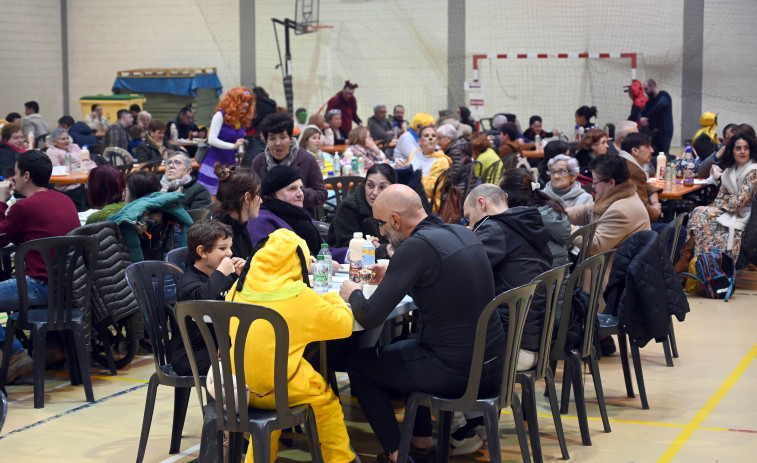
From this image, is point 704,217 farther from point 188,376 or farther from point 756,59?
point 756,59

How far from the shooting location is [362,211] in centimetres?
568

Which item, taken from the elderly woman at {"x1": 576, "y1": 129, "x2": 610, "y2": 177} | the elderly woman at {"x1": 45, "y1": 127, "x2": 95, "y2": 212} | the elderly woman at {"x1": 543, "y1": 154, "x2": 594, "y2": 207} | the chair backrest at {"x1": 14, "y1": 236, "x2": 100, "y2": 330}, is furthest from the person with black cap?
the elderly woman at {"x1": 45, "y1": 127, "x2": 95, "y2": 212}

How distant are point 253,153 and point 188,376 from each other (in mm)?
4144

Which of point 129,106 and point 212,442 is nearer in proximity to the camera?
point 212,442

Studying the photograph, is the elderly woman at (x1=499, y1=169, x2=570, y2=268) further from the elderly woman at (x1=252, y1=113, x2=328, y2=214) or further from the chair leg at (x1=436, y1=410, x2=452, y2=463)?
the elderly woman at (x1=252, y1=113, x2=328, y2=214)

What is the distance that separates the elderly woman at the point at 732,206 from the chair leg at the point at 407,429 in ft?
16.2

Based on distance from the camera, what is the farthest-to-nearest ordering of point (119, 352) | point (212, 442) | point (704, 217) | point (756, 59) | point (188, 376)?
point (756, 59) → point (704, 217) → point (119, 352) → point (188, 376) → point (212, 442)

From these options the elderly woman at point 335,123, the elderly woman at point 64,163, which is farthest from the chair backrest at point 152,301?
the elderly woman at point 335,123

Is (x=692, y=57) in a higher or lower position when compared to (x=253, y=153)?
higher

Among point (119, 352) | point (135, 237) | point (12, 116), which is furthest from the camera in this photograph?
point (12, 116)

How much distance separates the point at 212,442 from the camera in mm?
3375

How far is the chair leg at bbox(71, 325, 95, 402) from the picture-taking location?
196 inches

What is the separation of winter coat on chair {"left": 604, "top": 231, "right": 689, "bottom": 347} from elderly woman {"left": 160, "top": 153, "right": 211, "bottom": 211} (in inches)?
122

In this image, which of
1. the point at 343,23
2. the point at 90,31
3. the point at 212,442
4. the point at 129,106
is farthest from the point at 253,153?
the point at 90,31
